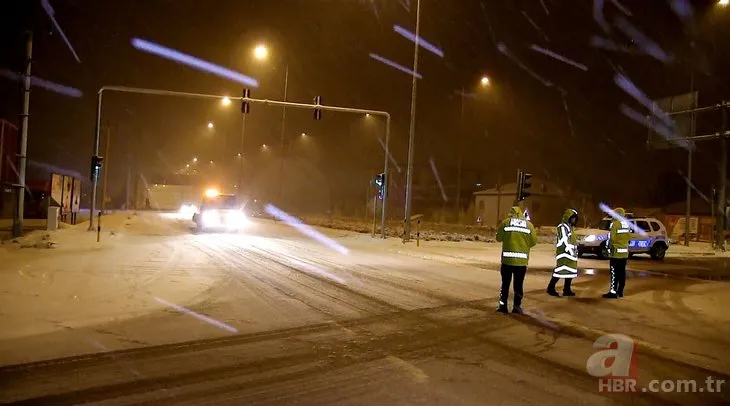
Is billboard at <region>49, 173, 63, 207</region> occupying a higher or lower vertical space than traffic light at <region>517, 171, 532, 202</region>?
lower

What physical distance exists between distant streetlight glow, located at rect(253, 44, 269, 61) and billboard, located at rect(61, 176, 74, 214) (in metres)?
11.7

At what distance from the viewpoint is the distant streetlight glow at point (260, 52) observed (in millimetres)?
28558

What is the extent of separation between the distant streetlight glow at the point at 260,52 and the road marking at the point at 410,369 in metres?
23.9

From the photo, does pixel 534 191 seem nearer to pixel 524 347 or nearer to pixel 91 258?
pixel 91 258

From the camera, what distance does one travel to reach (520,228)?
9.54 m

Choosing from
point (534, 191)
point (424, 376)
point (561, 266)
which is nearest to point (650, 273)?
point (561, 266)

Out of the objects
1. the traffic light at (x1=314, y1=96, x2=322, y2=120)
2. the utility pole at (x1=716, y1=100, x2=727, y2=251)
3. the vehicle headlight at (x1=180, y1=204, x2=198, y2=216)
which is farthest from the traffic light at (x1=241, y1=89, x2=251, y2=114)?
the vehicle headlight at (x1=180, y1=204, x2=198, y2=216)

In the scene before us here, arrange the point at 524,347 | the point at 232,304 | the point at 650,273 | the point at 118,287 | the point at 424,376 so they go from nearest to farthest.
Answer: the point at 424,376
the point at 524,347
the point at 232,304
the point at 118,287
the point at 650,273

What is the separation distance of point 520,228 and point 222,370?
205 inches

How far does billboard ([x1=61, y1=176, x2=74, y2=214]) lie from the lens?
31141 millimetres

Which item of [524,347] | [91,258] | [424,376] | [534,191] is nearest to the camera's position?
[424,376]

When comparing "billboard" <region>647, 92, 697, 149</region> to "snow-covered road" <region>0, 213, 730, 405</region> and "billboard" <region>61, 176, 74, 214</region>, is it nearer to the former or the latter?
"snow-covered road" <region>0, 213, 730, 405</region>

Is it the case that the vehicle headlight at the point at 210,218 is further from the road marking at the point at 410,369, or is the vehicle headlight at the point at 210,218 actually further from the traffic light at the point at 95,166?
the road marking at the point at 410,369

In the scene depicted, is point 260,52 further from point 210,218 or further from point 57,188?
point 57,188
